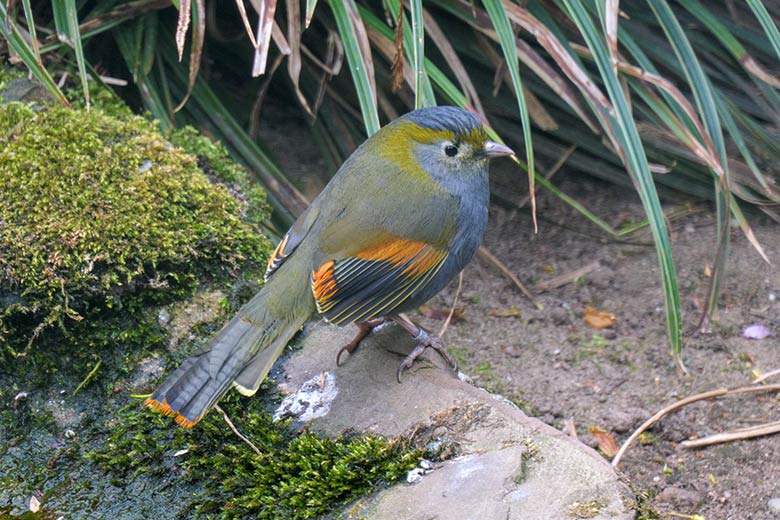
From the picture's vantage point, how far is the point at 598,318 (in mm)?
4465

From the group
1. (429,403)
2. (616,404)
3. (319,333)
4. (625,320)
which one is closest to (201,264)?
(319,333)

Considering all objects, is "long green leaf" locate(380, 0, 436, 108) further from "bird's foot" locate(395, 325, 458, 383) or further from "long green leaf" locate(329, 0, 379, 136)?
"bird's foot" locate(395, 325, 458, 383)

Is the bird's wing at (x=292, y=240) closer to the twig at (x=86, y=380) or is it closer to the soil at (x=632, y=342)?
the twig at (x=86, y=380)

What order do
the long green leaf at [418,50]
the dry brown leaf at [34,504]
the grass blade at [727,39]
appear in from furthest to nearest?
the grass blade at [727,39] < the long green leaf at [418,50] < the dry brown leaf at [34,504]

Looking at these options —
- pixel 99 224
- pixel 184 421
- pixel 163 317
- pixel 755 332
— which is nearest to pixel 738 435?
pixel 755 332

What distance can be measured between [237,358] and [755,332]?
2.48m

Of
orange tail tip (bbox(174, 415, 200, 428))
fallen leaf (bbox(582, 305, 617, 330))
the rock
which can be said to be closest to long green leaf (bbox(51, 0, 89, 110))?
orange tail tip (bbox(174, 415, 200, 428))

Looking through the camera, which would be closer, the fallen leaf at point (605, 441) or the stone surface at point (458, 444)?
the stone surface at point (458, 444)

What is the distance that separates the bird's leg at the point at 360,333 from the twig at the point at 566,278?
4.88 ft

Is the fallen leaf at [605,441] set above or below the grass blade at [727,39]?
below

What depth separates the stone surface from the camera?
7.88ft

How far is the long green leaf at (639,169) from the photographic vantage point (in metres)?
3.69

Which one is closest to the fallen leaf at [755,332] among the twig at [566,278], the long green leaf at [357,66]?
the twig at [566,278]

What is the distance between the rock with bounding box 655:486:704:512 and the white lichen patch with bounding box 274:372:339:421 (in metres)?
1.21
